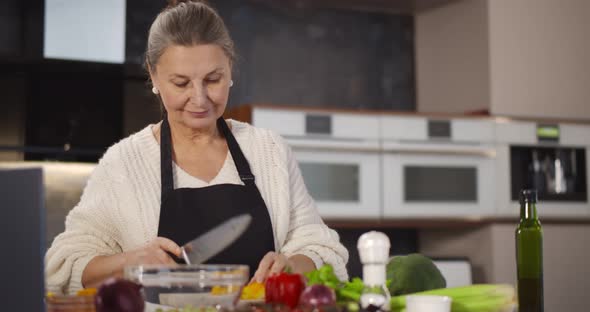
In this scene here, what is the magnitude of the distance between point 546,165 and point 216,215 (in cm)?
352

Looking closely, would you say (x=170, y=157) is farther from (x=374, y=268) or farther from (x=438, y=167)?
(x=438, y=167)

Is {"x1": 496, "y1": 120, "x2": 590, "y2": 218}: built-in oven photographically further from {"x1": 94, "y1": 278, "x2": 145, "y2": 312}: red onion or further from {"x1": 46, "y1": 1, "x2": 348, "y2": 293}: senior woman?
{"x1": 94, "y1": 278, "x2": 145, "y2": 312}: red onion

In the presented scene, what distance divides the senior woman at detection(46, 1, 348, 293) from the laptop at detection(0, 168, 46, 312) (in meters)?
0.85

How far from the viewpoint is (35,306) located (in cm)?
101

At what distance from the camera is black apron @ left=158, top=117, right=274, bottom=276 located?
6.42ft

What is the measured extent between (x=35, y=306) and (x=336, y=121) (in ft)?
12.1

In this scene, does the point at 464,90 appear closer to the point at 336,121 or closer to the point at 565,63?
the point at 565,63

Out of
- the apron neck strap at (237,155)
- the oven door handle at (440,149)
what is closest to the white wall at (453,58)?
the oven door handle at (440,149)

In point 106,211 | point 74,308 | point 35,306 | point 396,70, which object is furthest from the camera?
point 396,70

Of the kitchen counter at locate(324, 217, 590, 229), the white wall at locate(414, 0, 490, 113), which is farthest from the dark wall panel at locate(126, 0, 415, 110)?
the kitchen counter at locate(324, 217, 590, 229)

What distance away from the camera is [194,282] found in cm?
122

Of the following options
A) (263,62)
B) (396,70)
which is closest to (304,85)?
(263,62)

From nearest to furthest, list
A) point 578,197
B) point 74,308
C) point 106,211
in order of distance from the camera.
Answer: point 74,308 → point 106,211 → point 578,197

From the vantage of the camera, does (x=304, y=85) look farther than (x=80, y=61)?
Yes
